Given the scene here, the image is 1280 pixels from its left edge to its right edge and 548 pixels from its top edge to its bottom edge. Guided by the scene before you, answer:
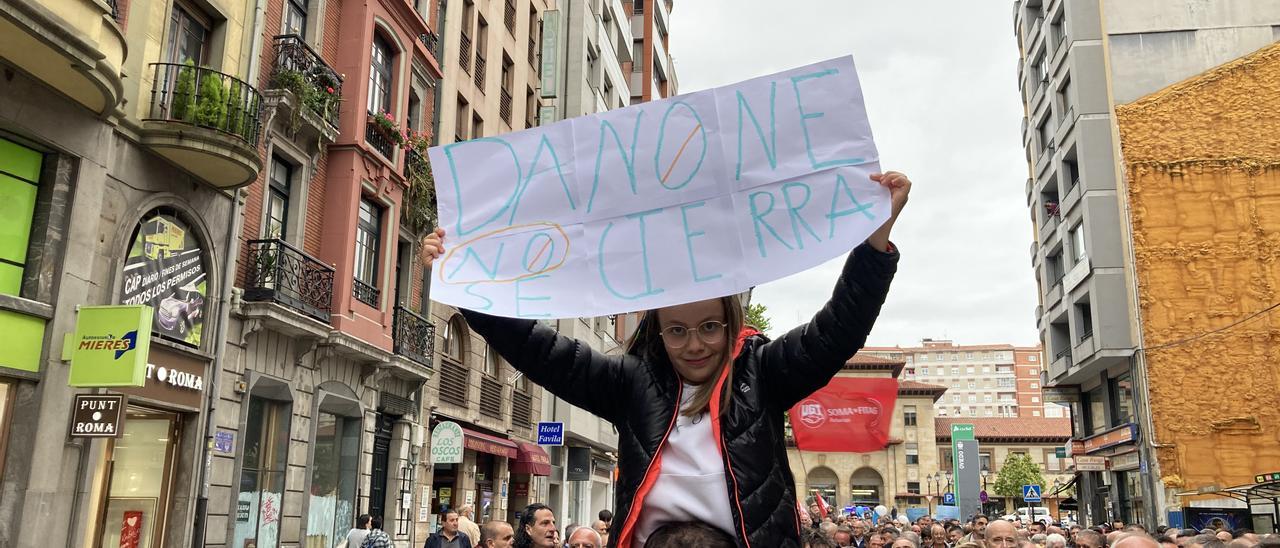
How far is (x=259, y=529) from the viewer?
16.1 m

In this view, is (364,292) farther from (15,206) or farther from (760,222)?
(760,222)

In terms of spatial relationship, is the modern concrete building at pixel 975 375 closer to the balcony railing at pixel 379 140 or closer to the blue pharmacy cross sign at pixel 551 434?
the blue pharmacy cross sign at pixel 551 434

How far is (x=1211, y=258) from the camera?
34688 mm

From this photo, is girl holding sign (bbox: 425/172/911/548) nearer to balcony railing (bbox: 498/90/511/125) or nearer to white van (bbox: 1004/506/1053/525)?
white van (bbox: 1004/506/1053/525)

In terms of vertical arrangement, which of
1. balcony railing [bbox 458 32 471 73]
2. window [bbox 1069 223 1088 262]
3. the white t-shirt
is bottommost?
the white t-shirt

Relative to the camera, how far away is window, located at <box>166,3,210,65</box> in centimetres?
1451

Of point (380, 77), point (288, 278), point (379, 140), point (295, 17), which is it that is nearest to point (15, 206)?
point (288, 278)


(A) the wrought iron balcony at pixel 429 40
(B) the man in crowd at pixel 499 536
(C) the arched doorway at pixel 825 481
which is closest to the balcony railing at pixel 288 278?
(A) the wrought iron balcony at pixel 429 40

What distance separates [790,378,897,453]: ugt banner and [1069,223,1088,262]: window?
2822 cm

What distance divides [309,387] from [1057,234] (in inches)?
1298

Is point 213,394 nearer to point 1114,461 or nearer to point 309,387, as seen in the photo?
point 309,387

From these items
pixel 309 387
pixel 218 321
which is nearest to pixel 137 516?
pixel 218 321

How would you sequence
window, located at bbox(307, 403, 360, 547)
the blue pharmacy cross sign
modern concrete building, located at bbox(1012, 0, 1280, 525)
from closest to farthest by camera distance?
window, located at bbox(307, 403, 360, 547) < the blue pharmacy cross sign < modern concrete building, located at bbox(1012, 0, 1280, 525)

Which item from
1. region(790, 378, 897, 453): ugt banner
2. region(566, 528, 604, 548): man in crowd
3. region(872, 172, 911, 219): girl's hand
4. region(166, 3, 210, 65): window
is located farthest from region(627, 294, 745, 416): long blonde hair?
region(166, 3, 210, 65): window
